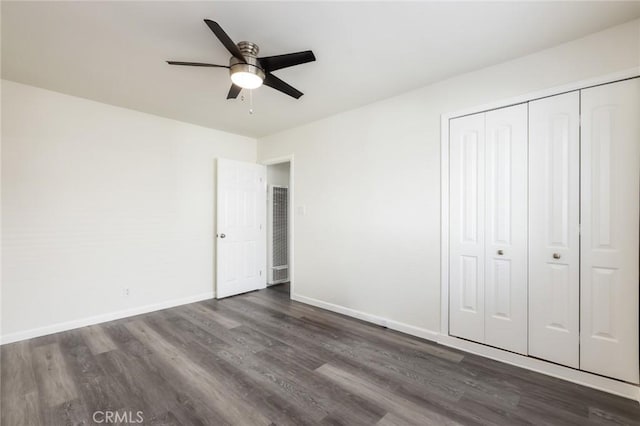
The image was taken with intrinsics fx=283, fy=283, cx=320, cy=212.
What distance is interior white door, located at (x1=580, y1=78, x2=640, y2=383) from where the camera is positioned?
200 cm

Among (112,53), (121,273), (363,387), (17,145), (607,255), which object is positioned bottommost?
(363,387)

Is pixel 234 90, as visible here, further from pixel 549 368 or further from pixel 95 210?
pixel 549 368

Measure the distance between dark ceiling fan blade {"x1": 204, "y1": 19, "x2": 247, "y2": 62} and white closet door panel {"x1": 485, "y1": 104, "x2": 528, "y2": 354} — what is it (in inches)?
87.5

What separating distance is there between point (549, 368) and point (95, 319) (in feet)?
15.3

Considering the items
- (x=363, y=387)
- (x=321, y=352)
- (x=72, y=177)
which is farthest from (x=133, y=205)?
(x=363, y=387)

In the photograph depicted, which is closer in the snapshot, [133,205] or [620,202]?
[620,202]

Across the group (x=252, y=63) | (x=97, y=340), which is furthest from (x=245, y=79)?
(x=97, y=340)

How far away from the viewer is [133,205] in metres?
3.69

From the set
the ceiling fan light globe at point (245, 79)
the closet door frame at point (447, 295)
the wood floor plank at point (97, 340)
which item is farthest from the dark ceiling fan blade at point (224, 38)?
the wood floor plank at point (97, 340)

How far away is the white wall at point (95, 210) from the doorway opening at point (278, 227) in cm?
112

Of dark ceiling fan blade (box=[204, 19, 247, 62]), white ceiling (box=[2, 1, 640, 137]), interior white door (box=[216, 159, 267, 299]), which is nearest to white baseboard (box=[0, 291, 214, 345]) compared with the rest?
interior white door (box=[216, 159, 267, 299])

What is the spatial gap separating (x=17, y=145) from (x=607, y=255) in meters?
5.43

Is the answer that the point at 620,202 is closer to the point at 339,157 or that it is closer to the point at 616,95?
the point at 616,95

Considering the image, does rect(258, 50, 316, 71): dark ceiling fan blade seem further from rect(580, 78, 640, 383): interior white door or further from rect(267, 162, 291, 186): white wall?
rect(267, 162, 291, 186): white wall
